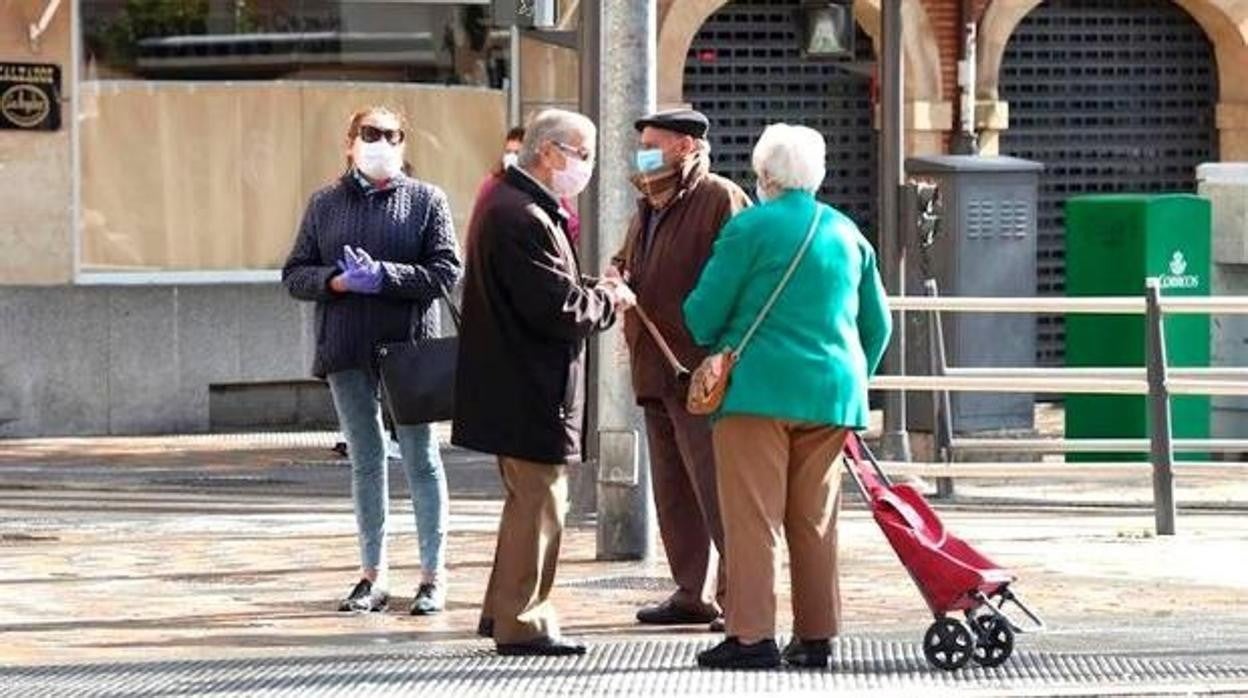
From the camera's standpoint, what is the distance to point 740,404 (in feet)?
33.8

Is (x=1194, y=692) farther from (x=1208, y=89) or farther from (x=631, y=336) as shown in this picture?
(x=1208, y=89)

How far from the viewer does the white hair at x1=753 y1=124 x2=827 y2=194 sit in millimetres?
10398

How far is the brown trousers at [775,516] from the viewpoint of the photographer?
1035 cm

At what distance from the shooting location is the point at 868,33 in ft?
76.9

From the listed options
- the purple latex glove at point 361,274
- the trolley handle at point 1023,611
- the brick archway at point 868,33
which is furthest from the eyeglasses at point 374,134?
the brick archway at point 868,33

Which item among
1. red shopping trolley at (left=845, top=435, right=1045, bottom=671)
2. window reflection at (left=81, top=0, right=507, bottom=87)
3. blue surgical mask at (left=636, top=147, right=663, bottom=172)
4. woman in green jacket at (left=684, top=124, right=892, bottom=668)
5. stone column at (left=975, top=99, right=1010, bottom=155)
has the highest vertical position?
window reflection at (left=81, top=0, right=507, bottom=87)

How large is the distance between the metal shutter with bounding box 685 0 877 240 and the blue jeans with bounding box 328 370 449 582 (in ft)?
36.8

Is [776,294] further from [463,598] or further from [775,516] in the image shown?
[463,598]

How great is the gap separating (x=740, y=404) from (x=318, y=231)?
225 centimetres

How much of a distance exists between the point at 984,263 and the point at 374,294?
317 inches

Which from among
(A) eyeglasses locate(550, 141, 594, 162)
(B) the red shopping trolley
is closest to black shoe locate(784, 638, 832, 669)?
(B) the red shopping trolley

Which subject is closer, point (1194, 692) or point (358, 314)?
point (1194, 692)

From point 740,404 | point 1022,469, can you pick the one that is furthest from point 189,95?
point 740,404

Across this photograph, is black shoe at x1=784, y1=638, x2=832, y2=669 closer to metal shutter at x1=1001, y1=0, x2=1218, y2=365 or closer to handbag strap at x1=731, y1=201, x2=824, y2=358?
handbag strap at x1=731, y1=201, x2=824, y2=358
